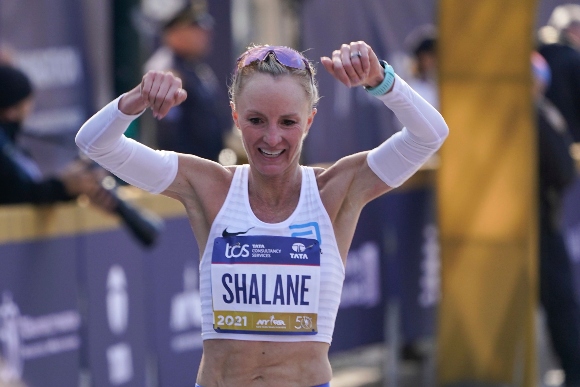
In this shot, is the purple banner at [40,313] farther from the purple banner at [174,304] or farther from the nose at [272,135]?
the nose at [272,135]

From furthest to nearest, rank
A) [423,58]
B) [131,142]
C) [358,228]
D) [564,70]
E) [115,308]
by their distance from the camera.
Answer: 1. [423,58]
2. [564,70]
3. [358,228]
4. [115,308]
5. [131,142]

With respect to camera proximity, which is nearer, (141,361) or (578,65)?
(141,361)

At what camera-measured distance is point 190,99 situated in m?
7.86

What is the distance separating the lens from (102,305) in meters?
6.64

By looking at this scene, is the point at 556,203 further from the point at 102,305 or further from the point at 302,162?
the point at 102,305

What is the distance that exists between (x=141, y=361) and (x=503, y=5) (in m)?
3.32

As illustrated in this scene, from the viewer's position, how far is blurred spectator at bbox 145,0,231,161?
25.6ft

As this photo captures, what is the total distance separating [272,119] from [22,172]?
2961 mm

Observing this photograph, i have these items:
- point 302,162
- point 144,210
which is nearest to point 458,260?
point 302,162

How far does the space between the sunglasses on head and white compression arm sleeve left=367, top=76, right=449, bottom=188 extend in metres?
0.30

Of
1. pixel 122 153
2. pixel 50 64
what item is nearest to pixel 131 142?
pixel 122 153

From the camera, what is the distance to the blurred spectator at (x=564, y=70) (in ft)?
28.4

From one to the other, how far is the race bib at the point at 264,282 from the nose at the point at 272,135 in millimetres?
320

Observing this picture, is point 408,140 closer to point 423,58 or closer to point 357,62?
point 357,62
